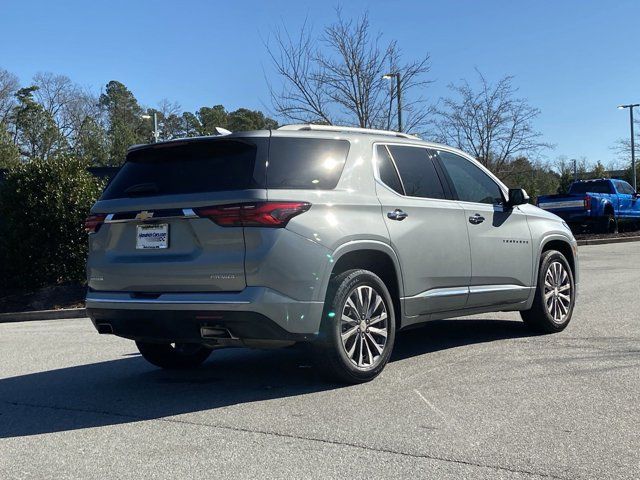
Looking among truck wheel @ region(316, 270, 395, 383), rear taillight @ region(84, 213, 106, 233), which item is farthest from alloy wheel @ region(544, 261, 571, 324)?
rear taillight @ region(84, 213, 106, 233)

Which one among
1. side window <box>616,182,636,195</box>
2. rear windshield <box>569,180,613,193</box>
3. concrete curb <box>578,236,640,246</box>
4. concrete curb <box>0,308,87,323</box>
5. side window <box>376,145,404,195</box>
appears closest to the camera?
side window <box>376,145,404,195</box>

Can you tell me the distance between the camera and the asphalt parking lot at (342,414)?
3.59 metres

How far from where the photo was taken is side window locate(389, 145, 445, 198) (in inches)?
228

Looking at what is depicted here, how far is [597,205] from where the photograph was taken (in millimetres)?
22188

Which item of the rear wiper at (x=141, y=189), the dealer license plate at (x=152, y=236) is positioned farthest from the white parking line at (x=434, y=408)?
the rear wiper at (x=141, y=189)

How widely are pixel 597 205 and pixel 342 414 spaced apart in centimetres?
1998

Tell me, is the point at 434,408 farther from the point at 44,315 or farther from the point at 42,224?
the point at 42,224

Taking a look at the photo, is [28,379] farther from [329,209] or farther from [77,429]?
[329,209]

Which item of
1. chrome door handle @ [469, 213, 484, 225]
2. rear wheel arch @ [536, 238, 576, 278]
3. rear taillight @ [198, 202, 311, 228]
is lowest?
rear wheel arch @ [536, 238, 576, 278]

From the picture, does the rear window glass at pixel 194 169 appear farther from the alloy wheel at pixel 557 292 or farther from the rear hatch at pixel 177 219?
the alloy wheel at pixel 557 292

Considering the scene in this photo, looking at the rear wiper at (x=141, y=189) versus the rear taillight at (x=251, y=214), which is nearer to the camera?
the rear taillight at (x=251, y=214)

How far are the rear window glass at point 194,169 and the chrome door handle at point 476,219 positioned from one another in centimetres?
229

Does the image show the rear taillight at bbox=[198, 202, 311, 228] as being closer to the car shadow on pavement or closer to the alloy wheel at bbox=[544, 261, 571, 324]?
the car shadow on pavement

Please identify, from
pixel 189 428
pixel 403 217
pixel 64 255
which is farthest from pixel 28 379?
pixel 64 255
